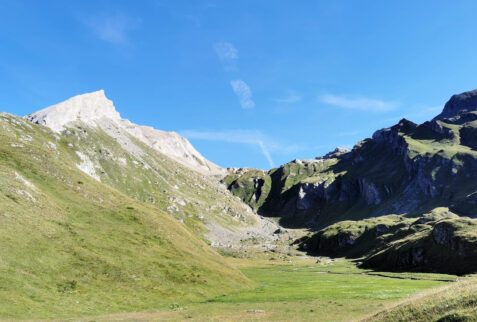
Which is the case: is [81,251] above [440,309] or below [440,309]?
above

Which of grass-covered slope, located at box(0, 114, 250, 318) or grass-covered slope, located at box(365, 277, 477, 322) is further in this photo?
grass-covered slope, located at box(0, 114, 250, 318)

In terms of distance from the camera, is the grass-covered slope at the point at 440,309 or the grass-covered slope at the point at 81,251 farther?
the grass-covered slope at the point at 81,251

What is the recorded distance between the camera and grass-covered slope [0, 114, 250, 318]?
4372cm

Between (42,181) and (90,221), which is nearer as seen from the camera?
(90,221)

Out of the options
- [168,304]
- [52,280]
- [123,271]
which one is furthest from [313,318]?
[52,280]

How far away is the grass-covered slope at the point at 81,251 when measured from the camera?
43.7 meters

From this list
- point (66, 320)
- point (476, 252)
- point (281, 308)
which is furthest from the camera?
point (476, 252)

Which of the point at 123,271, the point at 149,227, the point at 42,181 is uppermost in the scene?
the point at 42,181

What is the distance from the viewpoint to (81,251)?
55906 mm

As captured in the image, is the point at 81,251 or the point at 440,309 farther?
the point at 81,251

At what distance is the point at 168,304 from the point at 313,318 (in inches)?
1002

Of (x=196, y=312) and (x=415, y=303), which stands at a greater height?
(x=415, y=303)

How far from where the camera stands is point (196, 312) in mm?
45812

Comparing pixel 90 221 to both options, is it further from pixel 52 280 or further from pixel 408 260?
pixel 408 260
